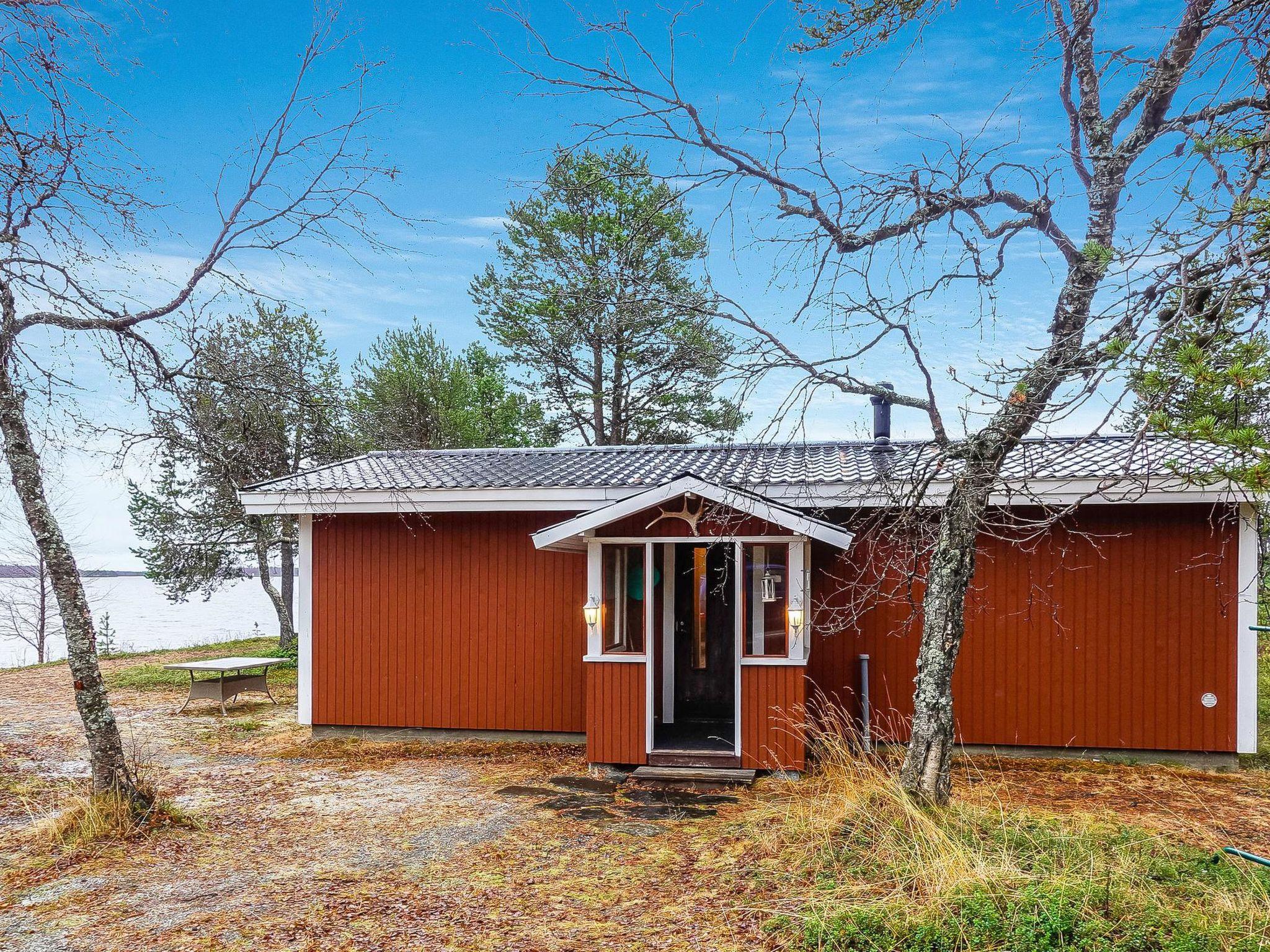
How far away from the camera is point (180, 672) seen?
1508cm

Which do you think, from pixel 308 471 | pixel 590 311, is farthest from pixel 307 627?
pixel 590 311

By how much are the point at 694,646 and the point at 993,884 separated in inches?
208

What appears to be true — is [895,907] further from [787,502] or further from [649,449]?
[649,449]

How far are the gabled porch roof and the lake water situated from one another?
43.1 feet

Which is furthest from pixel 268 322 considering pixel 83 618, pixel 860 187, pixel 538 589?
pixel 860 187

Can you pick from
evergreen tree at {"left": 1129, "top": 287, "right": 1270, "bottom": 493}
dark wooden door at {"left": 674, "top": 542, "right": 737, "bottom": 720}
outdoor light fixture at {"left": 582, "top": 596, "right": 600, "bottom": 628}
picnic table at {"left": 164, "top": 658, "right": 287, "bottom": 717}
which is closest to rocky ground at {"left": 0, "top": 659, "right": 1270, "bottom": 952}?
outdoor light fixture at {"left": 582, "top": 596, "right": 600, "bottom": 628}

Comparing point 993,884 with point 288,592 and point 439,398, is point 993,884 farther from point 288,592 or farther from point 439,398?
point 288,592

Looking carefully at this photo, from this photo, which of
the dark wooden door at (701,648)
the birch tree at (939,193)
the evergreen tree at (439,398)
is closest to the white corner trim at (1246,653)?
the birch tree at (939,193)

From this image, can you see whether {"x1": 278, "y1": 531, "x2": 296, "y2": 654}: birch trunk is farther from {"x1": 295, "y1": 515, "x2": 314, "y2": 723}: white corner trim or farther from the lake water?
{"x1": 295, "y1": 515, "x2": 314, "y2": 723}: white corner trim

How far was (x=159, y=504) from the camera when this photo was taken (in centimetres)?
1722

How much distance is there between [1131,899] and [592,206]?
15.0 m

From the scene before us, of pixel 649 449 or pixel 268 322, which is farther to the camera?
pixel 268 322

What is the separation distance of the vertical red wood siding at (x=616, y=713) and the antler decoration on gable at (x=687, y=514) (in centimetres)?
128

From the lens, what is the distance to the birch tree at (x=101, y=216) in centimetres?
533
